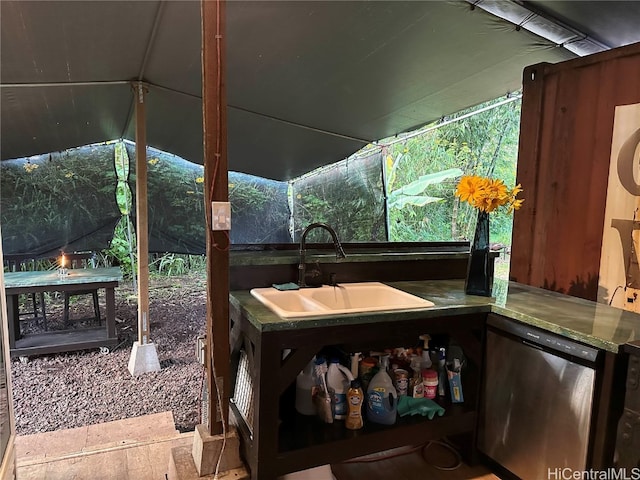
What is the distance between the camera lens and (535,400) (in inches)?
60.1

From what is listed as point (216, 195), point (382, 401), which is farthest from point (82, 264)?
point (382, 401)

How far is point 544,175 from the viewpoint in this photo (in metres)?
2.32

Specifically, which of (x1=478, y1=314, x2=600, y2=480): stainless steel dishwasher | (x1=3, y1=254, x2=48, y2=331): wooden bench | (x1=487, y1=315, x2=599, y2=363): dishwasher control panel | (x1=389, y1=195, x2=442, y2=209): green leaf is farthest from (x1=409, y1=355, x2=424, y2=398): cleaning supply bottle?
(x1=3, y1=254, x2=48, y2=331): wooden bench

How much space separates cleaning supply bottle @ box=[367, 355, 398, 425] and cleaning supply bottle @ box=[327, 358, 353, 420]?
103 millimetres

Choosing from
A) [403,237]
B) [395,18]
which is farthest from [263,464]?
[403,237]

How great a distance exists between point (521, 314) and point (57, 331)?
4288 millimetres

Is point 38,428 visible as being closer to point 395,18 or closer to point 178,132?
point 178,132

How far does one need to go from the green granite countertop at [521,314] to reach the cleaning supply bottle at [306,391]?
367 mm

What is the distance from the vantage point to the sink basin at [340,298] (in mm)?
1756

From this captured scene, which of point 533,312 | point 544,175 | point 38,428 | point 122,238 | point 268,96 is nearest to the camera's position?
point 533,312

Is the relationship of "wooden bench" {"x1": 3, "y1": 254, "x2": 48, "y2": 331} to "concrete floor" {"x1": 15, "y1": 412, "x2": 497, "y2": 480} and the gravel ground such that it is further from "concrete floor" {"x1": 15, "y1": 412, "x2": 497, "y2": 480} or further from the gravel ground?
"concrete floor" {"x1": 15, "y1": 412, "x2": 497, "y2": 480}

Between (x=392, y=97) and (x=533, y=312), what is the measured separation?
199 cm

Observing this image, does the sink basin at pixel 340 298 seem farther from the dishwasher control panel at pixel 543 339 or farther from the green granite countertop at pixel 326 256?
the dishwasher control panel at pixel 543 339

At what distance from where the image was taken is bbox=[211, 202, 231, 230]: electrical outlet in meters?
1.50
